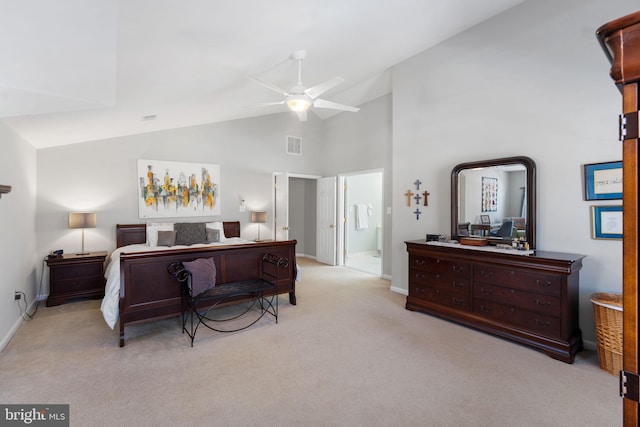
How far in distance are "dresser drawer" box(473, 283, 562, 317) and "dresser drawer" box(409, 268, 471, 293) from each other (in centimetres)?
13

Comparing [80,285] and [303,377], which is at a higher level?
[80,285]

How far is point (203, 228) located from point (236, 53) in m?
3.32

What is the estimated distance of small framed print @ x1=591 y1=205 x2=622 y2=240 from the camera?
2.87m

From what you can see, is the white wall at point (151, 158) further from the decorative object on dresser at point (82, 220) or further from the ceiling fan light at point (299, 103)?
the ceiling fan light at point (299, 103)

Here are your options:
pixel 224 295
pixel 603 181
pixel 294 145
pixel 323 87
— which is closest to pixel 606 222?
pixel 603 181

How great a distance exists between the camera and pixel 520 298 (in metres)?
3.08

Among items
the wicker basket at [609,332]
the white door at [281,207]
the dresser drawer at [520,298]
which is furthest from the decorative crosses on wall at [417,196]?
the white door at [281,207]

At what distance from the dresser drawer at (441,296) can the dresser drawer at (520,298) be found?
159 millimetres

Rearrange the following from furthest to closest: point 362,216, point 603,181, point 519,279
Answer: point 362,216 < point 519,279 < point 603,181

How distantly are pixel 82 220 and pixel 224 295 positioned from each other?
2798mm

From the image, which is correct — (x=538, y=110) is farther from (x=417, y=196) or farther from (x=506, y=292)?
(x=506, y=292)

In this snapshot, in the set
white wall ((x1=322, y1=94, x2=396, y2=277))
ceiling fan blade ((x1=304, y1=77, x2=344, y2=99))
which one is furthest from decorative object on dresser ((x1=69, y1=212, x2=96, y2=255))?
white wall ((x1=322, y1=94, x2=396, y2=277))

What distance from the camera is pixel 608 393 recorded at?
231 cm

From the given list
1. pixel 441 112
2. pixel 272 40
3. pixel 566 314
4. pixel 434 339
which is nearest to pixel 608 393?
pixel 566 314
